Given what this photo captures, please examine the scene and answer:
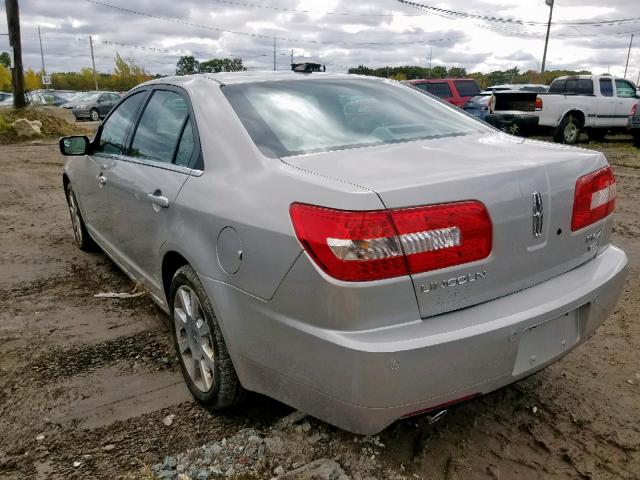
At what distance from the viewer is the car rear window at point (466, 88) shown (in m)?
17.0

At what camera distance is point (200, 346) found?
2.57m

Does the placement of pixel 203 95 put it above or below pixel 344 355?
above

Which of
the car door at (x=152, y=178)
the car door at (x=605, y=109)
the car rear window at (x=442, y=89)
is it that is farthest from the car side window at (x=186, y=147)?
the car rear window at (x=442, y=89)

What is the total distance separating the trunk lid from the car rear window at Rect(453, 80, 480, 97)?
1558 cm

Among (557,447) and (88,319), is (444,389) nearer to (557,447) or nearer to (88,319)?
(557,447)

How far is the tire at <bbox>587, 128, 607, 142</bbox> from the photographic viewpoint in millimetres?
14945

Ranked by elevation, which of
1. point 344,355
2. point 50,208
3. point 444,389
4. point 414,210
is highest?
point 414,210

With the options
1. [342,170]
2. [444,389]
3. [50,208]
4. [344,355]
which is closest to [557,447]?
[444,389]

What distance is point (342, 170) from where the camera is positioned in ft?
6.61

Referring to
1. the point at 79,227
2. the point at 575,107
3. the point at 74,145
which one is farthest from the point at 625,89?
the point at 74,145

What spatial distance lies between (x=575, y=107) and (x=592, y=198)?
1334 centimetres

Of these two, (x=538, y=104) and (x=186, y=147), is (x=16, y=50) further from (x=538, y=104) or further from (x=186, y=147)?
(x=186, y=147)

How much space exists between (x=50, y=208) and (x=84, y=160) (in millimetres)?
3401

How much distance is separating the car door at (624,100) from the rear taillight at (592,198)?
13.8 meters
